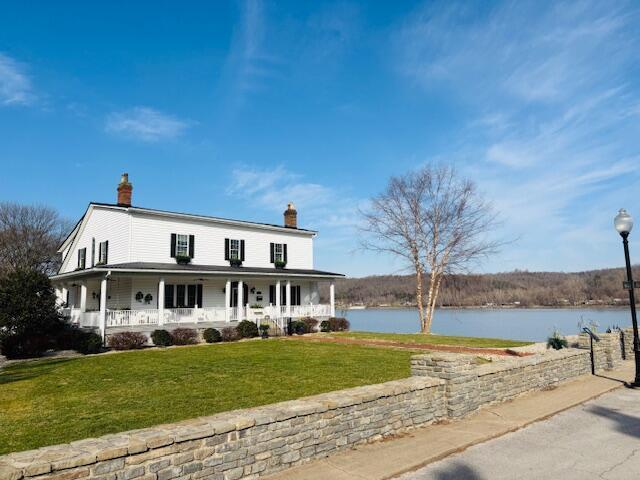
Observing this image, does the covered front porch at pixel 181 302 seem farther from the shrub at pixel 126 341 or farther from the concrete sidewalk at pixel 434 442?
the concrete sidewalk at pixel 434 442

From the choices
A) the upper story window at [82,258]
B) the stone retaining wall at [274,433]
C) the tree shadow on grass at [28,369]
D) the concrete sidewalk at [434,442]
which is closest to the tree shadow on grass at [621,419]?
the concrete sidewalk at [434,442]

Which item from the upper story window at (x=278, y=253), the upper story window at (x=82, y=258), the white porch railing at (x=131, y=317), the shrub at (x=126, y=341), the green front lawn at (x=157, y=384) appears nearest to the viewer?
the green front lawn at (x=157, y=384)

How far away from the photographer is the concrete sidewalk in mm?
5254

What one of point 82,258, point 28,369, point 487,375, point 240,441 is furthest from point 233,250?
point 240,441

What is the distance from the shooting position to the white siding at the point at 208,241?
902 inches

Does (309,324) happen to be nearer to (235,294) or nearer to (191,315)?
(235,294)

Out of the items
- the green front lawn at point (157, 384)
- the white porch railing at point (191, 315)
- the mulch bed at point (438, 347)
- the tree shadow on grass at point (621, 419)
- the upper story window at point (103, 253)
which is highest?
the upper story window at point (103, 253)

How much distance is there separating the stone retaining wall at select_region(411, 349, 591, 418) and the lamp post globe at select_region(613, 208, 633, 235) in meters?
3.33

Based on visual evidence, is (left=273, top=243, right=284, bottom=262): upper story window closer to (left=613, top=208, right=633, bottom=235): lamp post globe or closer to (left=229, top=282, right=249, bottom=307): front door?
(left=229, top=282, right=249, bottom=307): front door

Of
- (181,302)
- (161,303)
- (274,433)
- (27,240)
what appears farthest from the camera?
(27,240)

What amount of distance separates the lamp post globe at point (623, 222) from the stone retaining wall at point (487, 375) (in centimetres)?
333

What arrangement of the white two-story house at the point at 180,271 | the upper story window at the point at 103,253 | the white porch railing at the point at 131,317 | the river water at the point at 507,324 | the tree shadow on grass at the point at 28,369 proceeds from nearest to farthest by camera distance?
the tree shadow on grass at the point at 28,369, the white porch railing at the point at 131,317, the white two-story house at the point at 180,271, the upper story window at the point at 103,253, the river water at the point at 507,324

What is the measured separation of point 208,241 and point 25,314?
9.80m

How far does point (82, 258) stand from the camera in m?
27.5
